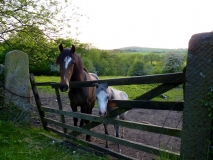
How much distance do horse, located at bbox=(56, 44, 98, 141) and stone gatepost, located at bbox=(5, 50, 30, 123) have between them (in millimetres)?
1420


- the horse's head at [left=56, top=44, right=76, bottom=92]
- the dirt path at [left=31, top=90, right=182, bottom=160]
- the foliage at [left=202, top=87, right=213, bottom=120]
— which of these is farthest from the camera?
the dirt path at [left=31, top=90, right=182, bottom=160]

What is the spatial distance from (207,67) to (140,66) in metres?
26.6

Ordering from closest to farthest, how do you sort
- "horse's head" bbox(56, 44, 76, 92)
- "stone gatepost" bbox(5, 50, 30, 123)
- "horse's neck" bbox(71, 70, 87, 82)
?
"horse's head" bbox(56, 44, 76, 92) < "horse's neck" bbox(71, 70, 87, 82) < "stone gatepost" bbox(5, 50, 30, 123)

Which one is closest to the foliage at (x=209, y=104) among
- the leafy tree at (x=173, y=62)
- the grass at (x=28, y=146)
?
the grass at (x=28, y=146)

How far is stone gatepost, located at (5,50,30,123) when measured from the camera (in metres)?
5.75

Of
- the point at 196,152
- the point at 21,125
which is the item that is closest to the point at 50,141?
the point at 21,125

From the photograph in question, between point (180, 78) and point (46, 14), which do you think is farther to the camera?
point (46, 14)

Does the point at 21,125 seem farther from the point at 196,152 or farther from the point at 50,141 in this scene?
the point at 196,152

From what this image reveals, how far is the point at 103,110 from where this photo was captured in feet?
12.6

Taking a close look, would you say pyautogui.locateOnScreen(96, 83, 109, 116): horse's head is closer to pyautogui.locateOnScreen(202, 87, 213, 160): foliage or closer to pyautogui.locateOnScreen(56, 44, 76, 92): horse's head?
pyautogui.locateOnScreen(56, 44, 76, 92): horse's head

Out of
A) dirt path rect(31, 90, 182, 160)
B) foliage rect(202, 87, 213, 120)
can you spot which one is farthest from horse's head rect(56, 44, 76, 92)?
foliage rect(202, 87, 213, 120)

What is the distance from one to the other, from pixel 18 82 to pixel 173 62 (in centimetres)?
1985

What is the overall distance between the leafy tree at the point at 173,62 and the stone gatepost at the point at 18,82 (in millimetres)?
18964

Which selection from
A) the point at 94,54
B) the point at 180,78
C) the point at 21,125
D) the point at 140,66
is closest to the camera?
the point at 180,78
